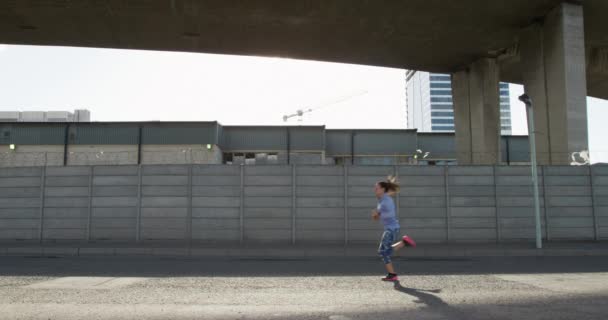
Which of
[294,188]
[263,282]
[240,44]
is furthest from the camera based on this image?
[240,44]

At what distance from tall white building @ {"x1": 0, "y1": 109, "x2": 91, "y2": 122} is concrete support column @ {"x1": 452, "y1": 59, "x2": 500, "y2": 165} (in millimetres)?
57522

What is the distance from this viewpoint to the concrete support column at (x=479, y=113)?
84.3ft

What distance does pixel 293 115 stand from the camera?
104 m

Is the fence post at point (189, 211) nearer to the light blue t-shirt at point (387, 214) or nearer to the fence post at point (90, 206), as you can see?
the fence post at point (90, 206)

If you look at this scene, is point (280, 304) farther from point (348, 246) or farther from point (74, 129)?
point (74, 129)

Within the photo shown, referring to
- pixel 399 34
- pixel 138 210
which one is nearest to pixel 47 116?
pixel 399 34

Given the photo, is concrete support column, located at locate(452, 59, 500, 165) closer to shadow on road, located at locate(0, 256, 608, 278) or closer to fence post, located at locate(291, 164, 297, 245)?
fence post, located at locate(291, 164, 297, 245)

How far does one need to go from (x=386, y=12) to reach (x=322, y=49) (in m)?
5.26

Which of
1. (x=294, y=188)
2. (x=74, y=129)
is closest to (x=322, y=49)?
(x=294, y=188)

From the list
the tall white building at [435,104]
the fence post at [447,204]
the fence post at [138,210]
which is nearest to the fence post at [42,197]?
the fence post at [138,210]

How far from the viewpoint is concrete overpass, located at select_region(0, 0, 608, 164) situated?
1880 centimetres

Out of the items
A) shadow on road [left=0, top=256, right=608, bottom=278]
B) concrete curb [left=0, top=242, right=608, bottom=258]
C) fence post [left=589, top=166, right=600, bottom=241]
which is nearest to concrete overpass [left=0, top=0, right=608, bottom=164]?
fence post [left=589, top=166, right=600, bottom=241]

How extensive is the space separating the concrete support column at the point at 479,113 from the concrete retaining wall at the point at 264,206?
11.4 meters

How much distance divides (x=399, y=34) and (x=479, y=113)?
25.3 feet
